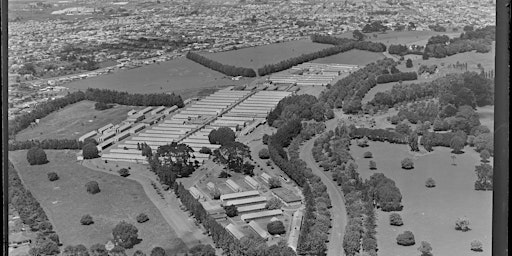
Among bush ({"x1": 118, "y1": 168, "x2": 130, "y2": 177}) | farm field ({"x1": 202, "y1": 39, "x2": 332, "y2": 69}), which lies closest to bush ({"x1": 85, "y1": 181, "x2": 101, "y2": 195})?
bush ({"x1": 118, "y1": 168, "x2": 130, "y2": 177})

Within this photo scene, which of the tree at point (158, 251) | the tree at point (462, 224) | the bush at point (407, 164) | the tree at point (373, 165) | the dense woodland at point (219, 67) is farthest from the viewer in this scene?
the dense woodland at point (219, 67)

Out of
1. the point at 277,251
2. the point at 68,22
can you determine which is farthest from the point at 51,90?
the point at 277,251

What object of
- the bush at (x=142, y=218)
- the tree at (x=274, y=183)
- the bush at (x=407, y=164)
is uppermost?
the bush at (x=407, y=164)

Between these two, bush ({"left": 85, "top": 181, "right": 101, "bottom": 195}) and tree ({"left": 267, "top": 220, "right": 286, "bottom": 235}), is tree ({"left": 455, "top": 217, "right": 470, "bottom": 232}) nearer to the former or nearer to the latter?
tree ({"left": 267, "top": 220, "right": 286, "bottom": 235})

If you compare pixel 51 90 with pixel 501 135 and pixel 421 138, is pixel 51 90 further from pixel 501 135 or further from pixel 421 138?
pixel 501 135

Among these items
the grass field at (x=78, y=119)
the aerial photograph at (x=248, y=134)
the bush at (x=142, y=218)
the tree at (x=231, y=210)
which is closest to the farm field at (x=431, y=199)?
the aerial photograph at (x=248, y=134)

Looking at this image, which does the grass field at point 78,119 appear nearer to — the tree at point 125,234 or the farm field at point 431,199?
the tree at point 125,234
